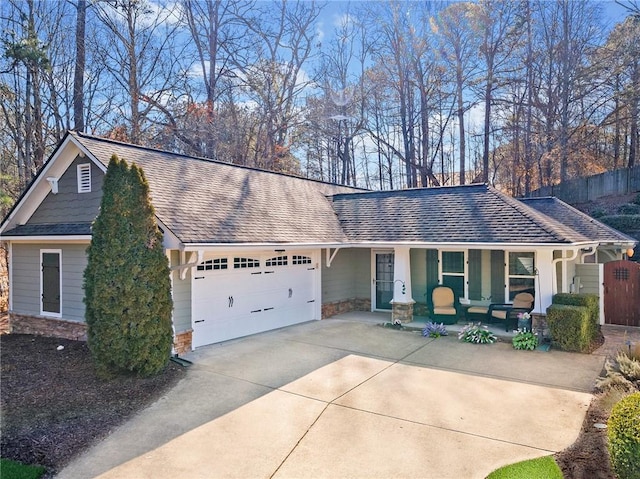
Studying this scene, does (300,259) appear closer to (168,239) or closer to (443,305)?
(443,305)

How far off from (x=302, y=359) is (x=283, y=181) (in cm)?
763

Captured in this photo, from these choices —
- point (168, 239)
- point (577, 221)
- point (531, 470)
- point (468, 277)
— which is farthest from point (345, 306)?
point (531, 470)

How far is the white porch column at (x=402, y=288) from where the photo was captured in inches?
430

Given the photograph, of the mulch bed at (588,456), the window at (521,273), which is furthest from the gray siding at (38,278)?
the window at (521,273)

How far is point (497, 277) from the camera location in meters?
11.1

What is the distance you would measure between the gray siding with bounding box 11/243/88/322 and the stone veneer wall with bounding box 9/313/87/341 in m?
0.14

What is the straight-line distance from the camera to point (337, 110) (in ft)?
82.6

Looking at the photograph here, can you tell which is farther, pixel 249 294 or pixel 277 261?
pixel 277 261

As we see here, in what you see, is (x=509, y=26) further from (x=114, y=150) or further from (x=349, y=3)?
(x=114, y=150)

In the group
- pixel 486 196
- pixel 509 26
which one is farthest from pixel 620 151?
pixel 486 196

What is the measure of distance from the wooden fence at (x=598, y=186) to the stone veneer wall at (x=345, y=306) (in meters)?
14.4

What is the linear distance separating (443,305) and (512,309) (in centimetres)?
165

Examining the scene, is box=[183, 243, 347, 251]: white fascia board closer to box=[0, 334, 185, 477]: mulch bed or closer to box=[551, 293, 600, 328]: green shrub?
box=[0, 334, 185, 477]: mulch bed

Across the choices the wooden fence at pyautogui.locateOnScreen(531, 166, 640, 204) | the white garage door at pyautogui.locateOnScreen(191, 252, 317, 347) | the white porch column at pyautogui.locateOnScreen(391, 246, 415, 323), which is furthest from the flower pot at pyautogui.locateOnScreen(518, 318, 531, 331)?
the wooden fence at pyautogui.locateOnScreen(531, 166, 640, 204)
